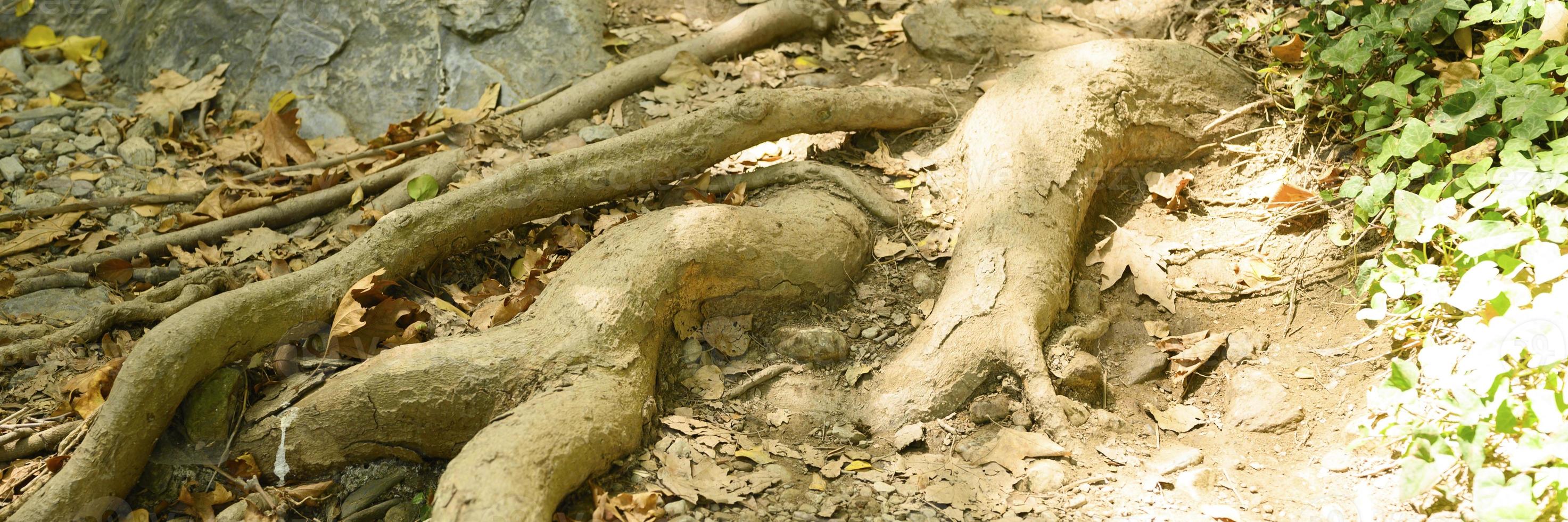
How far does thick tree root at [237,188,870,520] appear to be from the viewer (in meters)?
2.42

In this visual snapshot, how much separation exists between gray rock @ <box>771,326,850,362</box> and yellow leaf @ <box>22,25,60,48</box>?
4504mm

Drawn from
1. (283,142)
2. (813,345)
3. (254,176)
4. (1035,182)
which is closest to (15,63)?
(283,142)

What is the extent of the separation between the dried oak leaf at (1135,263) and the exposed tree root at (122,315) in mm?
3171

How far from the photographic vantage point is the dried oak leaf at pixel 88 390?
275cm

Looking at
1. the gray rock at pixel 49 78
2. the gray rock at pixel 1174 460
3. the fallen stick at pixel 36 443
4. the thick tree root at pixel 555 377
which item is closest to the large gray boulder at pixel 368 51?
the gray rock at pixel 49 78

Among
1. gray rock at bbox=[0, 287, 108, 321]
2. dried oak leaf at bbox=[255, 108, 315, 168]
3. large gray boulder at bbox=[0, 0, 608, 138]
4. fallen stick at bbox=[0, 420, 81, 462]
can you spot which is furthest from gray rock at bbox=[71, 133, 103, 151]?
fallen stick at bbox=[0, 420, 81, 462]

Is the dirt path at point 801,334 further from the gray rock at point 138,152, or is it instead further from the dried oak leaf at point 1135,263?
the gray rock at point 138,152

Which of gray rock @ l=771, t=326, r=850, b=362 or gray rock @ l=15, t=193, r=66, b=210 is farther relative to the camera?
gray rock @ l=15, t=193, r=66, b=210

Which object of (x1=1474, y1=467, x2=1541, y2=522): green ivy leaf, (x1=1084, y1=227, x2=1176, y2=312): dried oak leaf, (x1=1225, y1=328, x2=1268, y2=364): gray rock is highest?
(x1=1474, y1=467, x2=1541, y2=522): green ivy leaf

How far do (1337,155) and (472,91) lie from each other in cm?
380

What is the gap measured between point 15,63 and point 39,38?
21 centimetres

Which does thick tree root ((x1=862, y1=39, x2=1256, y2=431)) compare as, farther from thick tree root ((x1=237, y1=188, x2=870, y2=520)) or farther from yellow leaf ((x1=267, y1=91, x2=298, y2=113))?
yellow leaf ((x1=267, y1=91, x2=298, y2=113))

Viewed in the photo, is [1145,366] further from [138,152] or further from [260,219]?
[138,152]

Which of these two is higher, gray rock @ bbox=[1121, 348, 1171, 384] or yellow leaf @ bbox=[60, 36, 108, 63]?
yellow leaf @ bbox=[60, 36, 108, 63]
